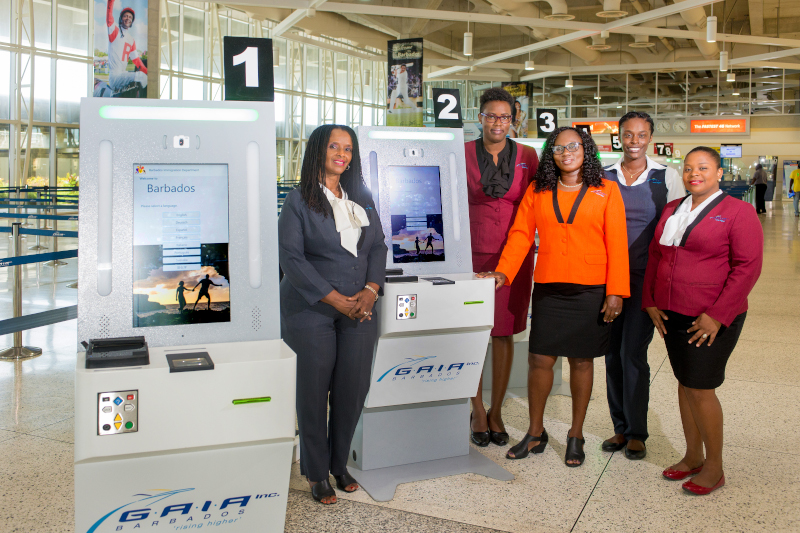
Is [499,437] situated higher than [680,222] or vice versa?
[680,222]

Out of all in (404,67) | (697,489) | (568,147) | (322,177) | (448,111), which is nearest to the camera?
(322,177)

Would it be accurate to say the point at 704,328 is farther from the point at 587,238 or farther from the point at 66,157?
the point at 66,157

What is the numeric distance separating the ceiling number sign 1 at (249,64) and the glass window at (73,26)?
47.0 feet

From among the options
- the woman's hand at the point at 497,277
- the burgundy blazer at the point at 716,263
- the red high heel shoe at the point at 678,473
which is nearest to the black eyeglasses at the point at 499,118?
the woman's hand at the point at 497,277

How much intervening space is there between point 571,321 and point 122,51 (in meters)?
2.40

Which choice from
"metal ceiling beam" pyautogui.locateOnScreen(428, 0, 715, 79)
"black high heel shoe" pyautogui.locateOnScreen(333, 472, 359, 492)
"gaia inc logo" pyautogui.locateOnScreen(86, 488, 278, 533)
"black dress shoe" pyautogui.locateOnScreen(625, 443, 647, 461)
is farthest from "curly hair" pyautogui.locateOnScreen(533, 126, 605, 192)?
"metal ceiling beam" pyautogui.locateOnScreen(428, 0, 715, 79)

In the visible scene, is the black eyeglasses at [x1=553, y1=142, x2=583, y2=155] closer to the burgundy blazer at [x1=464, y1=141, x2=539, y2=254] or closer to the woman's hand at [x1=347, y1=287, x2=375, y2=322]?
the burgundy blazer at [x1=464, y1=141, x2=539, y2=254]

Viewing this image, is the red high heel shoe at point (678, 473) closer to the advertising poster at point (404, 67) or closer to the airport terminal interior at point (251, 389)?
the airport terminal interior at point (251, 389)

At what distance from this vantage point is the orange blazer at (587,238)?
9.98 ft

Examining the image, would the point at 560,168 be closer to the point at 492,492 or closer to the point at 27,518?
the point at 492,492

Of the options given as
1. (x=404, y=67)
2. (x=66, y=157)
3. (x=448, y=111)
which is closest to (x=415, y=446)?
(x=448, y=111)

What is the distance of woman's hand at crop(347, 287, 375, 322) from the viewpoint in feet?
8.41

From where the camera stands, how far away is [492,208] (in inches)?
135

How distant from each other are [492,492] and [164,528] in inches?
54.5
